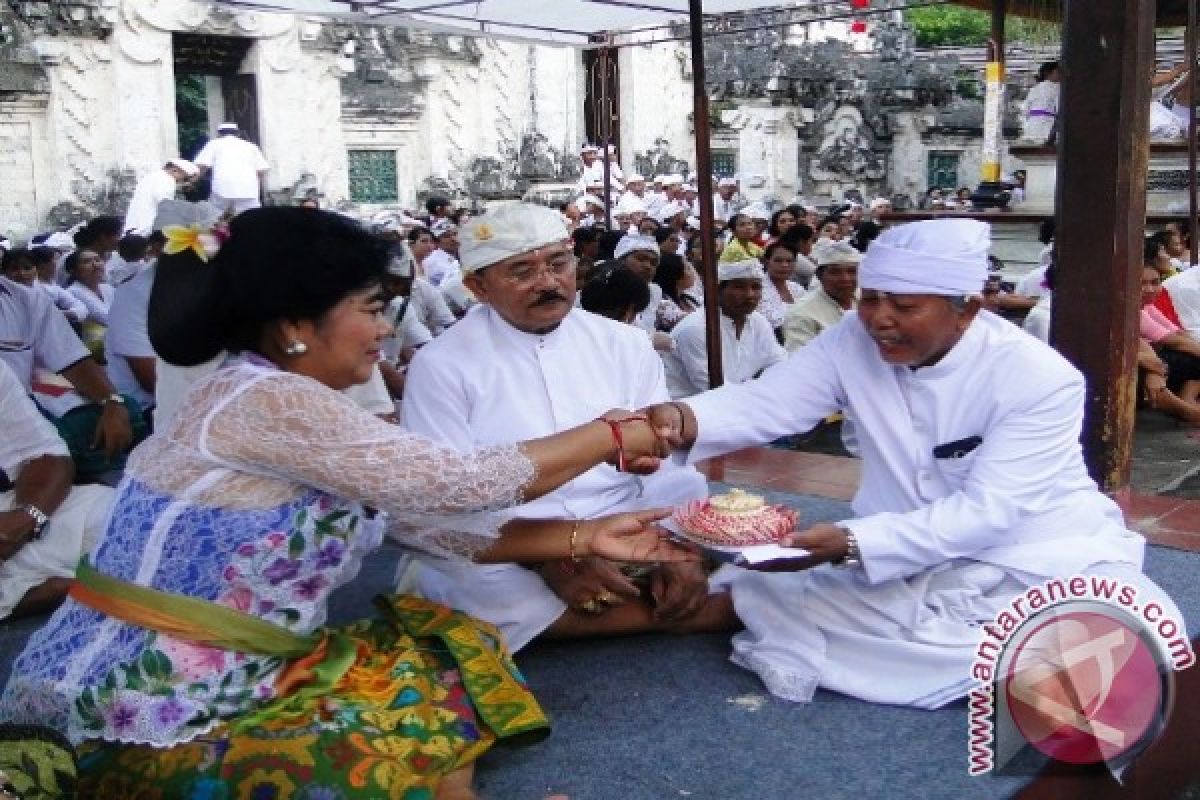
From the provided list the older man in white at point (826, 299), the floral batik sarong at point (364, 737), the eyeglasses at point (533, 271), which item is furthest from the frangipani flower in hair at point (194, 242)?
the older man in white at point (826, 299)

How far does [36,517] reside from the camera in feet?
12.7

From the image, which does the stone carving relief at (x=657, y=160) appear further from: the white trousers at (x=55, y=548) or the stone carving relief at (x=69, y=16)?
the white trousers at (x=55, y=548)

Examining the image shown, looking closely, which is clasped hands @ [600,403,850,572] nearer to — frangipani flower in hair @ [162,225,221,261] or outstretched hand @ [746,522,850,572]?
outstretched hand @ [746,522,850,572]

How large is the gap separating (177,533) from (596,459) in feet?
3.01

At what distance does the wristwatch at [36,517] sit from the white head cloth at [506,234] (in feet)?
5.31

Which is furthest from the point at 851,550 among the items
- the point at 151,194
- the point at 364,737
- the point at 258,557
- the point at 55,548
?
the point at 151,194

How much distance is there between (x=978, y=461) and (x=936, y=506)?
15 centimetres

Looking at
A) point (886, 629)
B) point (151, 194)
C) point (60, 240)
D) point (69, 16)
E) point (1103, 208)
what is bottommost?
point (886, 629)

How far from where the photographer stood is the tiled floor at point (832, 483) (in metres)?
4.22

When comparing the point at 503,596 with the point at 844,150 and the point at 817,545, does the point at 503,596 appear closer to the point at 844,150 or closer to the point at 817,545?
the point at 817,545

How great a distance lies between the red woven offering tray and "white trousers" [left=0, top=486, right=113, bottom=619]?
191 centimetres

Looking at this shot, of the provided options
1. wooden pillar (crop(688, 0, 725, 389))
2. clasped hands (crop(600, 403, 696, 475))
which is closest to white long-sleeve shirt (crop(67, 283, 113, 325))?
wooden pillar (crop(688, 0, 725, 389))

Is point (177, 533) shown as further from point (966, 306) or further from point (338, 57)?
point (338, 57)

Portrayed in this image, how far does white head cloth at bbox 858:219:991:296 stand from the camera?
2.94 meters
